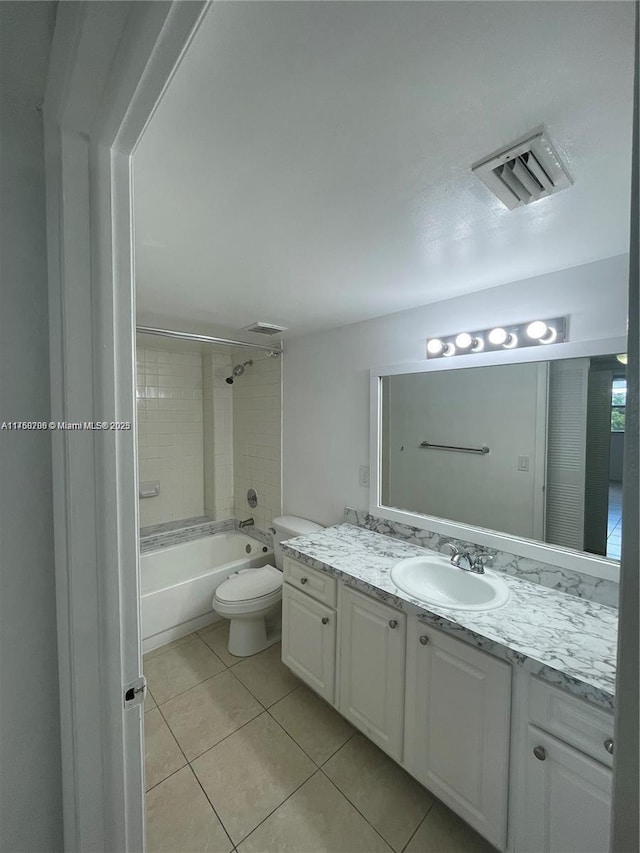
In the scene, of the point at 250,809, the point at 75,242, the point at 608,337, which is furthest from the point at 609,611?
the point at 75,242

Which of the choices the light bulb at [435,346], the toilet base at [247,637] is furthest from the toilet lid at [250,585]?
the light bulb at [435,346]

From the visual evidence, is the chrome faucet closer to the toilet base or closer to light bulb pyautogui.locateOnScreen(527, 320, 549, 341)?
light bulb pyautogui.locateOnScreen(527, 320, 549, 341)

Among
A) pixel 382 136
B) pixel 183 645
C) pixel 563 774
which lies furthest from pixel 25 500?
pixel 183 645

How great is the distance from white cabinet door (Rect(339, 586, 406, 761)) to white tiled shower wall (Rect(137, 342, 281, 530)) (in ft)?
4.75

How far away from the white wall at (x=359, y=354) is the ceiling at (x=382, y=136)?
124mm

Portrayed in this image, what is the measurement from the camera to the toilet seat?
6.93ft

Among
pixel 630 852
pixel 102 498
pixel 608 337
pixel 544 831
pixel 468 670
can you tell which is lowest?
pixel 544 831

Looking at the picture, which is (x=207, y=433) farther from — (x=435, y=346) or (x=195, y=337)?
(x=435, y=346)

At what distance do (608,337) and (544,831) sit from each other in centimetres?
168

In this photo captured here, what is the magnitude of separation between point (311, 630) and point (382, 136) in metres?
2.00

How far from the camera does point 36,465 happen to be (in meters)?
0.63

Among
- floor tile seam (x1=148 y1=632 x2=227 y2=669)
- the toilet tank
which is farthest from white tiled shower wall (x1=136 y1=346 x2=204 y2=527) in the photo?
the toilet tank

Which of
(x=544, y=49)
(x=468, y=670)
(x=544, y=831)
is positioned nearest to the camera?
(x=544, y=49)

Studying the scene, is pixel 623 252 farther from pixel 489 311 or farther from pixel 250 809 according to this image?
pixel 250 809
